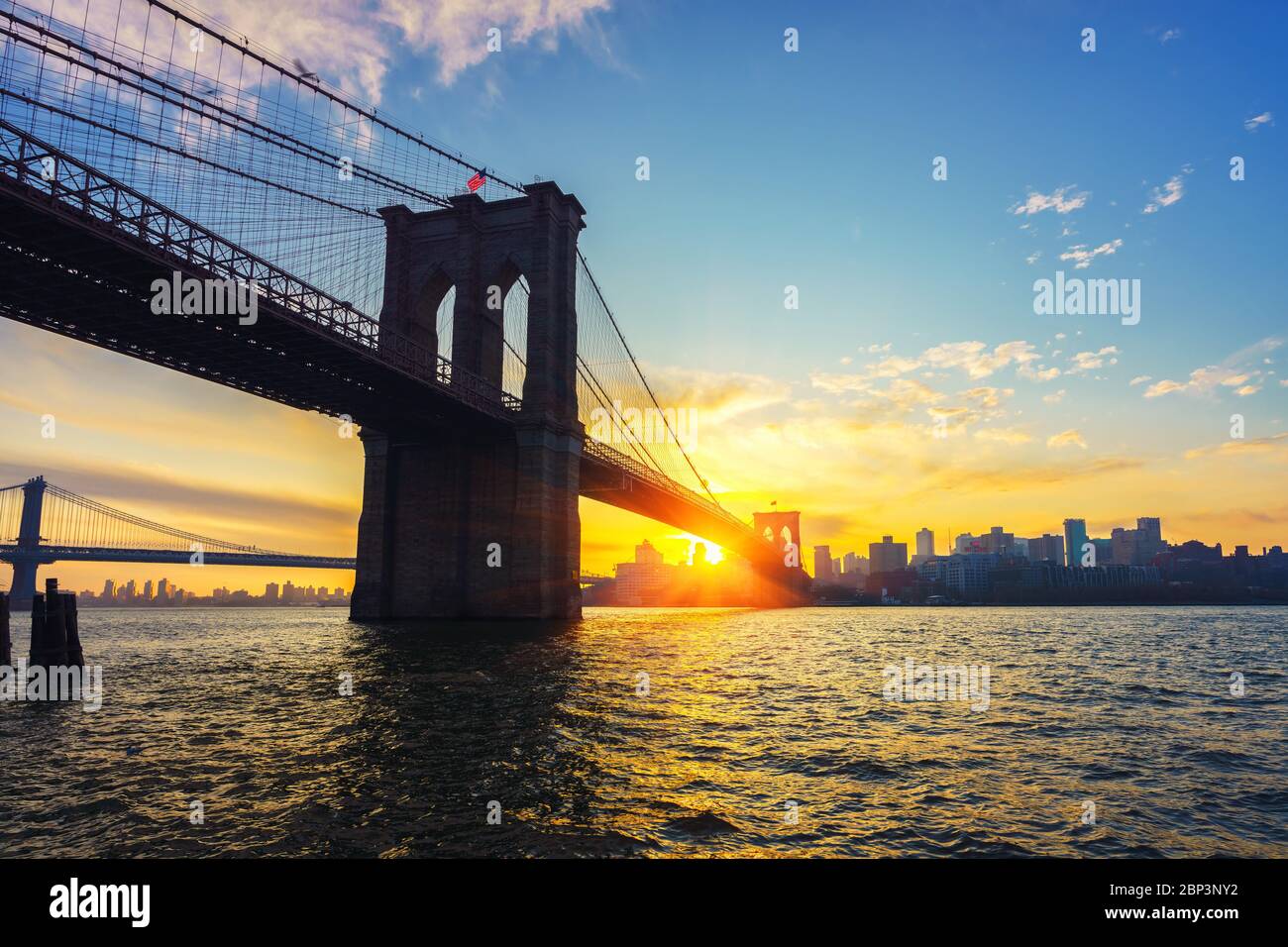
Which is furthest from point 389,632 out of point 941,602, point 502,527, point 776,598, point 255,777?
point 941,602

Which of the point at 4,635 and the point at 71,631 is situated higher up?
the point at 71,631

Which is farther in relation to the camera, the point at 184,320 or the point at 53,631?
the point at 184,320

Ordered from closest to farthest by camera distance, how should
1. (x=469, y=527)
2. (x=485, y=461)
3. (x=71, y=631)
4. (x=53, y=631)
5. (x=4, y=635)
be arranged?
(x=53, y=631)
(x=71, y=631)
(x=4, y=635)
(x=469, y=527)
(x=485, y=461)

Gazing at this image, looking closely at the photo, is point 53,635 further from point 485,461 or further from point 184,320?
point 485,461

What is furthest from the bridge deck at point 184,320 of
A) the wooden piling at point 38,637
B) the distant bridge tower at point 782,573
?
the distant bridge tower at point 782,573

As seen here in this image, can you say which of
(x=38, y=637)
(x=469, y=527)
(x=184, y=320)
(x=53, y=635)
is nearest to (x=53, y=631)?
(x=53, y=635)

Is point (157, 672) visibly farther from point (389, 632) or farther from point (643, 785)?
point (643, 785)
